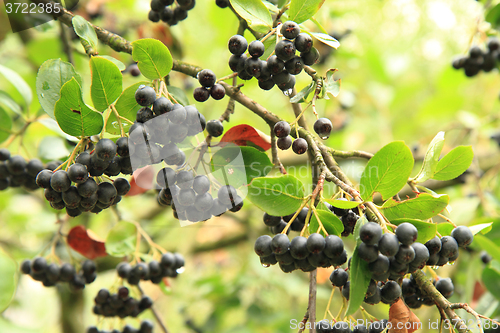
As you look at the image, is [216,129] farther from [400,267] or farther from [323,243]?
[400,267]

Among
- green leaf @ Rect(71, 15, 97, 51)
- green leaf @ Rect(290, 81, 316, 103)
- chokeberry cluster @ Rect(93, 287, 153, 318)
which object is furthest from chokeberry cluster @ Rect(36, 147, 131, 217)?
chokeberry cluster @ Rect(93, 287, 153, 318)

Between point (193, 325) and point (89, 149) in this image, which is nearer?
point (89, 149)

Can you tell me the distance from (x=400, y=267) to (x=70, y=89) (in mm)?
806

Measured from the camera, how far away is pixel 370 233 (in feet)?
2.42

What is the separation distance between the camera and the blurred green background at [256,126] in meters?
2.21

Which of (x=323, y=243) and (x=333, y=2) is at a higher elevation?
(x=333, y=2)

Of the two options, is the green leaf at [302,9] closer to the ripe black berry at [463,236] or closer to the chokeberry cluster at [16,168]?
the ripe black berry at [463,236]

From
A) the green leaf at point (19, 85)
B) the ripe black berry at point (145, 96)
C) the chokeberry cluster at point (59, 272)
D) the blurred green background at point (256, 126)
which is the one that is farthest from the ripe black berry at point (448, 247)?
the green leaf at point (19, 85)

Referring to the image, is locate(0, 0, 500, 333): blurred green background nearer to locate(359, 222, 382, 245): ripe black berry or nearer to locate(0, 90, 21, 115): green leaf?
locate(0, 90, 21, 115): green leaf

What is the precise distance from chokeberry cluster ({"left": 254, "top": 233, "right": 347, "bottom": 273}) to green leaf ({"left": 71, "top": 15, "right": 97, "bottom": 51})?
2.25 feet

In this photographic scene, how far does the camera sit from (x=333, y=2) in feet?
8.88

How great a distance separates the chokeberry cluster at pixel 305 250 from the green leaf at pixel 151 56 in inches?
19.0

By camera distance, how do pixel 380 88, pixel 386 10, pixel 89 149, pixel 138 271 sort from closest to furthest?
1. pixel 89 149
2. pixel 138 271
3. pixel 380 88
4. pixel 386 10

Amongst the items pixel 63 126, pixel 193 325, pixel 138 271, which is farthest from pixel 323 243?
pixel 193 325
